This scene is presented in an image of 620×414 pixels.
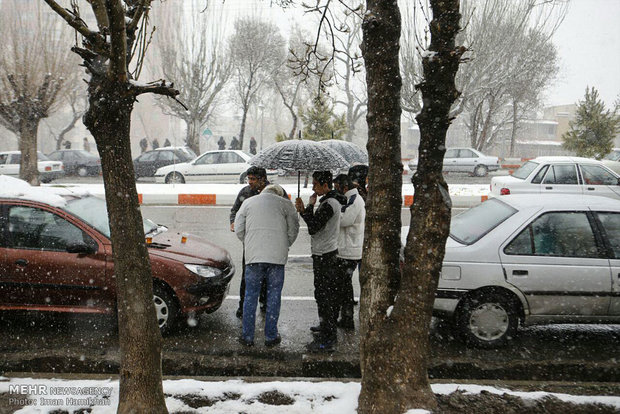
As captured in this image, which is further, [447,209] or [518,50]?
[518,50]

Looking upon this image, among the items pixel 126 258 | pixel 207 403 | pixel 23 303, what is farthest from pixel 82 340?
pixel 126 258

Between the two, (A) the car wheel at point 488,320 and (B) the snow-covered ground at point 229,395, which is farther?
(A) the car wheel at point 488,320

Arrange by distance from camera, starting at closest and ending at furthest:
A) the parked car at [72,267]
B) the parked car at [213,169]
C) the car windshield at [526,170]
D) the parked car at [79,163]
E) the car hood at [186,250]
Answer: the parked car at [72,267] < the car hood at [186,250] < the car windshield at [526,170] < the parked car at [213,169] < the parked car at [79,163]

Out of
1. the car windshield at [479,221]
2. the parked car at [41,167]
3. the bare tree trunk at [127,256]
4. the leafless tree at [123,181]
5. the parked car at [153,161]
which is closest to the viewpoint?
the leafless tree at [123,181]

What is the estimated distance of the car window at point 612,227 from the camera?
16.0ft

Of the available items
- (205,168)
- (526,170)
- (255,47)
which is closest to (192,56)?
(255,47)

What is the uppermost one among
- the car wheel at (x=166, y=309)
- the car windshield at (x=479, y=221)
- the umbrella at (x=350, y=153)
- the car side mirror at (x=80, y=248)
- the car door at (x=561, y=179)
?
the umbrella at (x=350, y=153)

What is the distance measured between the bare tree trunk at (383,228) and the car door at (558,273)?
207cm

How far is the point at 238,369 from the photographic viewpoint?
4.51 metres

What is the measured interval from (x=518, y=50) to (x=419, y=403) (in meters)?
23.0

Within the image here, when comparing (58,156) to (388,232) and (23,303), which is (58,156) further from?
(388,232)

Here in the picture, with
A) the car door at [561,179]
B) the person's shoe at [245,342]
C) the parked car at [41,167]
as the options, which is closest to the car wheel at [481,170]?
the car door at [561,179]

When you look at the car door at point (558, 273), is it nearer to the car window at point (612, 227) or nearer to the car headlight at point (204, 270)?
the car window at point (612, 227)

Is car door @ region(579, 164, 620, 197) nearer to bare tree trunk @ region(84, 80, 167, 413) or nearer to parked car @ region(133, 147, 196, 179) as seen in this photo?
bare tree trunk @ region(84, 80, 167, 413)
